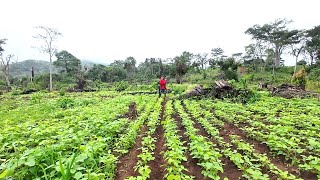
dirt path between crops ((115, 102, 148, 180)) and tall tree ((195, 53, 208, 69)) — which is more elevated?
tall tree ((195, 53, 208, 69))

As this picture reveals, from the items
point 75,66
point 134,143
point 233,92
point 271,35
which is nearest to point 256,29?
point 271,35

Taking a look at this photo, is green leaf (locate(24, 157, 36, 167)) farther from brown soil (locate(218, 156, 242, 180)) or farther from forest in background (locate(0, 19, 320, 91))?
forest in background (locate(0, 19, 320, 91))

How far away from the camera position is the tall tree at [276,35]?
45000 mm

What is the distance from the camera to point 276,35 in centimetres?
4653

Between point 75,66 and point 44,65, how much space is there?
324 ft

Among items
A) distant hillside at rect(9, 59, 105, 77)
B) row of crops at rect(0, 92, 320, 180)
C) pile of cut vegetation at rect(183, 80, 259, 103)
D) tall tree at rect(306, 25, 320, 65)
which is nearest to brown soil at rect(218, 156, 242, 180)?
row of crops at rect(0, 92, 320, 180)

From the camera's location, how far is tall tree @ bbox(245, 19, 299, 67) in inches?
1772

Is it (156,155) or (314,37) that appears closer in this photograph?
(156,155)

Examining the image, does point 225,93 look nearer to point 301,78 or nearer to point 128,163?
point 301,78

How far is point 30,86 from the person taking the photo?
133ft

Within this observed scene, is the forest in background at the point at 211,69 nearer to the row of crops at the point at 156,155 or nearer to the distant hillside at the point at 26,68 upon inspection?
the row of crops at the point at 156,155

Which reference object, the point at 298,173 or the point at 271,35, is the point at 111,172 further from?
the point at 271,35

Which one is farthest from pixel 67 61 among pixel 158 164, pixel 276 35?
pixel 158 164

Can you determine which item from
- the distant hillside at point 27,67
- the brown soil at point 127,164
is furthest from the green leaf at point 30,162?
the distant hillside at point 27,67
